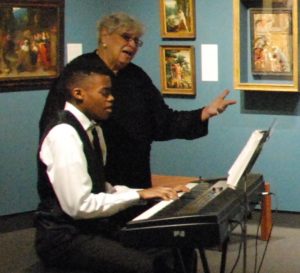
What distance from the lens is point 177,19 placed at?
4898mm

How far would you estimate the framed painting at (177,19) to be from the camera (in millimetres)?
4840

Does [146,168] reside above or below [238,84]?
below

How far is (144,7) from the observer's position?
5.07m

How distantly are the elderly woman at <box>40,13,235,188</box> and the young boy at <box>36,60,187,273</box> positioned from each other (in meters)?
0.56

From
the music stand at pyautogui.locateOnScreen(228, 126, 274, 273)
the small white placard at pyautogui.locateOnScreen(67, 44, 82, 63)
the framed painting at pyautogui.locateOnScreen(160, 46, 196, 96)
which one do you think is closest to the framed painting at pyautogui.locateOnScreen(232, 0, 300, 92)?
the framed painting at pyautogui.locateOnScreen(160, 46, 196, 96)

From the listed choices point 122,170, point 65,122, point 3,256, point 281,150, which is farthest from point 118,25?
point 281,150

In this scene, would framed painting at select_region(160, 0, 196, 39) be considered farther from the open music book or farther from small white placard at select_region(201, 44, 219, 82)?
the open music book

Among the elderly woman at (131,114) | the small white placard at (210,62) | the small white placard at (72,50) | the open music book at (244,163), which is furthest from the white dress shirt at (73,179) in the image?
the small white placard at (72,50)

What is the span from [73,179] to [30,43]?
2.75 meters

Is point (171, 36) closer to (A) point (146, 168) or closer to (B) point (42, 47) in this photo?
(B) point (42, 47)

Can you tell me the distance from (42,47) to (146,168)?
1.93m

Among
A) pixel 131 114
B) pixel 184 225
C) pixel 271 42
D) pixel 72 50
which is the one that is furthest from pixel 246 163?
pixel 72 50

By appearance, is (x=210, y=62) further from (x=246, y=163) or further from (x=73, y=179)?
(x=73, y=179)

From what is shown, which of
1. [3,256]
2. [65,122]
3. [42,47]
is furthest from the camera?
[42,47]
